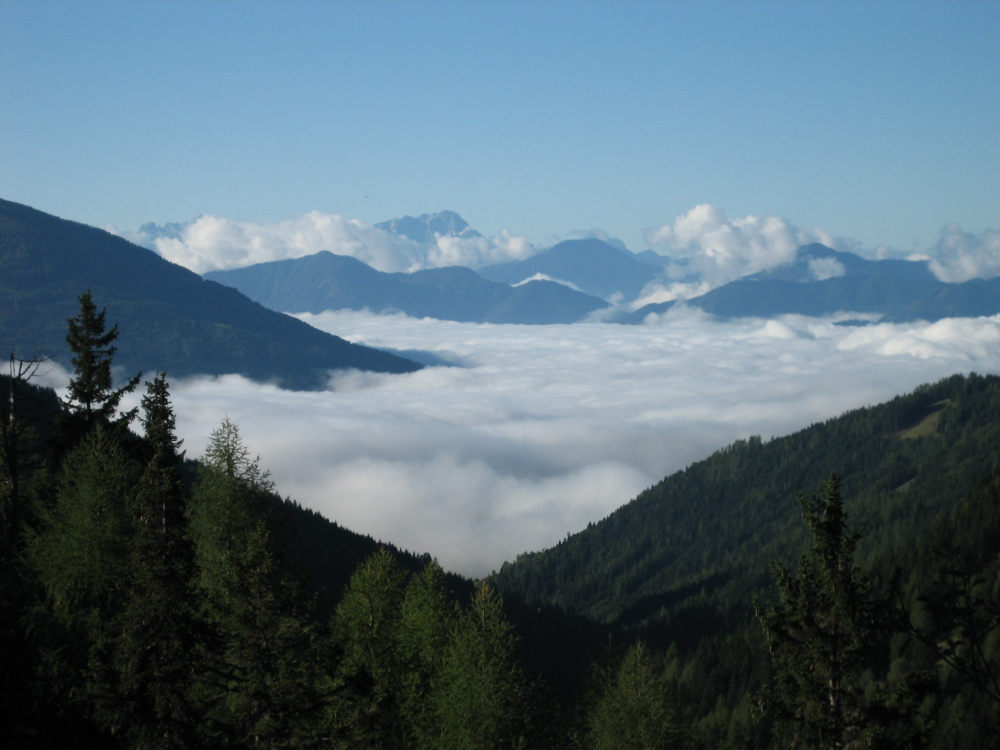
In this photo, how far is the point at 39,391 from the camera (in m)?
108

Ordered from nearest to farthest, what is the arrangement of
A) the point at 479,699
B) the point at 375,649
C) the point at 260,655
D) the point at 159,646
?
the point at 159,646 < the point at 260,655 < the point at 479,699 < the point at 375,649

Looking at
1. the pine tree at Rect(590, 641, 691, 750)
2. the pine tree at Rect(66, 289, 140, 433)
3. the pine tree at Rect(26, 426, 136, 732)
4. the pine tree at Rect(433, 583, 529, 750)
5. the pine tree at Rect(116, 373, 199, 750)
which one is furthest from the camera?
the pine tree at Rect(66, 289, 140, 433)

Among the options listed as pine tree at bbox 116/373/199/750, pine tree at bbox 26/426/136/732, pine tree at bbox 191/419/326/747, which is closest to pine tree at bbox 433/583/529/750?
pine tree at bbox 191/419/326/747

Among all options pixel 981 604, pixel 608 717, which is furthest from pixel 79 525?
pixel 981 604

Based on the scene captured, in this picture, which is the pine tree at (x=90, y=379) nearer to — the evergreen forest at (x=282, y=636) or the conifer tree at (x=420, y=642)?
the evergreen forest at (x=282, y=636)

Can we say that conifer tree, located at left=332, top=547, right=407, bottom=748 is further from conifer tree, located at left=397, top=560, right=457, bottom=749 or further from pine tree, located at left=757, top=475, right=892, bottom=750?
pine tree, located at left=757, top=475, right=892, bottom=750

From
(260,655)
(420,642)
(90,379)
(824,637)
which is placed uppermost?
(90,379)

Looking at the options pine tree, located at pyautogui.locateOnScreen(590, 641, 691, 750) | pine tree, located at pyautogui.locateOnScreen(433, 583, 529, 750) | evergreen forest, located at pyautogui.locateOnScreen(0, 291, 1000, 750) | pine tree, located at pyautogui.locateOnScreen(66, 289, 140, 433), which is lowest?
pine tree, located at pyautogui.locateOnScreen(590, 641, 691, 750)

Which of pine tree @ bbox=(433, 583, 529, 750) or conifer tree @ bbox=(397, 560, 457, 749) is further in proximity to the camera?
conifer tree @ bbox=(397, 560, 457, 749)

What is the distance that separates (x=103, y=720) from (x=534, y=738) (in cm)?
1392

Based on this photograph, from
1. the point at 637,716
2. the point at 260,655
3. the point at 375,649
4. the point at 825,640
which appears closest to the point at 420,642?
the point at 375,649

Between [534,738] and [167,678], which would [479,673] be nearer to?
[534,738]

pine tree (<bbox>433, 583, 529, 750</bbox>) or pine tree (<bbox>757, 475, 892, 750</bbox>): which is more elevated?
pine tree (<bbox>757, 475, 892, 750</bbox>)

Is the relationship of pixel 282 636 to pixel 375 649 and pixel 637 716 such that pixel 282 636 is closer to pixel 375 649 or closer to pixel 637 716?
pixel 375 649
